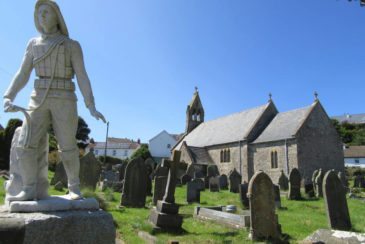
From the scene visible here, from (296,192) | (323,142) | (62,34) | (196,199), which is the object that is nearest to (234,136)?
(323,142)

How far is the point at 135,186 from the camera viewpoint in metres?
10.8

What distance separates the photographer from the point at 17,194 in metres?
3.43

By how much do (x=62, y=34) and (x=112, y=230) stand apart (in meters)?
2.38

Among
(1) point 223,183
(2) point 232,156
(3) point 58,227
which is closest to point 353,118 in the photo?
(2) point 232,156

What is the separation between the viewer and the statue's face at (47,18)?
364cm

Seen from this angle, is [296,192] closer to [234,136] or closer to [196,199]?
[196,199]

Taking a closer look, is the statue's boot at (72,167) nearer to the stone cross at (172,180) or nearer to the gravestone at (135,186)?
the stone cross at (172,180)

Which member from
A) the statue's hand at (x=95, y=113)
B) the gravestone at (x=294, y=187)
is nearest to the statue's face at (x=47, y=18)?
the statue's hand at (x=95, y=113)

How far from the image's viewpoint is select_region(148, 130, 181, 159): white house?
205ft

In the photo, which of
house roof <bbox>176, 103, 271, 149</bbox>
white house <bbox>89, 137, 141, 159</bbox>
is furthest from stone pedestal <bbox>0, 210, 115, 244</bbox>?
white house <bbox>89, 137, 141, 159</bbox>

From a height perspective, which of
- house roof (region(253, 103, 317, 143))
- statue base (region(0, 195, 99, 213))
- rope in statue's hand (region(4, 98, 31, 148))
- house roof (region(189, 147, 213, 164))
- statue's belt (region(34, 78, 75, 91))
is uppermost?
house roof (region(253, 103, 317, 143))

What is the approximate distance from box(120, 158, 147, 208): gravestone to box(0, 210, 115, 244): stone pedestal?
24.8ft

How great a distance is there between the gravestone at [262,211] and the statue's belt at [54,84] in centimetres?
482

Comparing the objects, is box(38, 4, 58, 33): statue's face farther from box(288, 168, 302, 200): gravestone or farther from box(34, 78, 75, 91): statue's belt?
box(288, 168, 302, 200): gravestone
